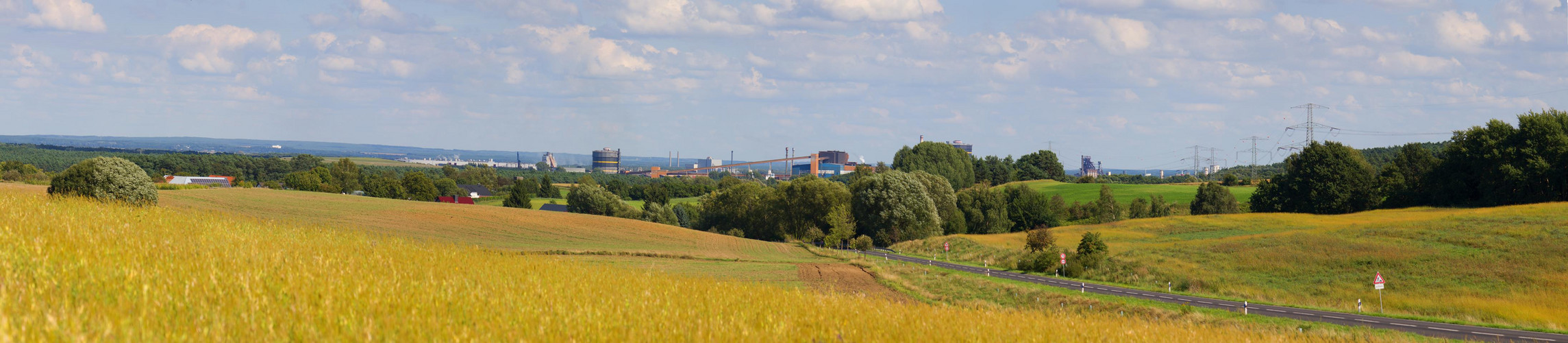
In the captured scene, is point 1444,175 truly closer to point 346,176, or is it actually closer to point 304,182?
point 304,182

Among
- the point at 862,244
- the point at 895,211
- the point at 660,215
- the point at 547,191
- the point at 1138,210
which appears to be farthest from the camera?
the point at 547,191

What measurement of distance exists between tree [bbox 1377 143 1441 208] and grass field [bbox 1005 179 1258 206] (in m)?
21.3

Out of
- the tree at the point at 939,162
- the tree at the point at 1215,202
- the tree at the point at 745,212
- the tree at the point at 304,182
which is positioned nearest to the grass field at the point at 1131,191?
the tree at the point at 1215,202

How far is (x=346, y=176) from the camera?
12794 centimetres

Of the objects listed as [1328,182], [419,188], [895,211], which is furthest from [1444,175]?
[419,188]

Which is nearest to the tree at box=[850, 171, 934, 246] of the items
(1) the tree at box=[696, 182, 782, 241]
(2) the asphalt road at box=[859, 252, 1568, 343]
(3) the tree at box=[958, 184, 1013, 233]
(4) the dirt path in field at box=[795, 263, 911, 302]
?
(1) the tree at box=[696, 182, 782, 241]

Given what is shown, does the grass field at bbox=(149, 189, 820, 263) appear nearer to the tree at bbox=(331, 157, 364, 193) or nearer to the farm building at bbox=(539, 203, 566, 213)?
the farm building at bbox=(539, 203, 566, 213)

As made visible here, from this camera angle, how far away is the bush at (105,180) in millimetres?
36969

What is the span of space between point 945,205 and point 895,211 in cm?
1590

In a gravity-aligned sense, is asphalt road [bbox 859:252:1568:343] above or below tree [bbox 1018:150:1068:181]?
below

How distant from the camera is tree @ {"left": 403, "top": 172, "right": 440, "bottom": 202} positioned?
11269 cm

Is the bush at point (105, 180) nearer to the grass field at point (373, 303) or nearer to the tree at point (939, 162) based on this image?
the grass field at point (373, 303)

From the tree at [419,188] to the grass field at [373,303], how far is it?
106 metres

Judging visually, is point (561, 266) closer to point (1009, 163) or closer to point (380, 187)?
point (380, 187)
